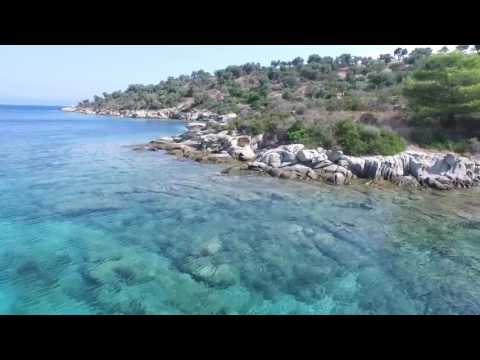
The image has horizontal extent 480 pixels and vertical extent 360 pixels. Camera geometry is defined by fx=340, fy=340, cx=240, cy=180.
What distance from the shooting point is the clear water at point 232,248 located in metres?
7.22

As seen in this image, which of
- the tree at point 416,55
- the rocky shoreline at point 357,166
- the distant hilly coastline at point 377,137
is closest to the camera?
the rocky shoreline at point 357,166

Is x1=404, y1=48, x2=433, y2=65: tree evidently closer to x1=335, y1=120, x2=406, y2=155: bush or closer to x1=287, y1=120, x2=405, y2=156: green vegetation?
x1=287, y1=120, x2=405, y2=156: green vegetation

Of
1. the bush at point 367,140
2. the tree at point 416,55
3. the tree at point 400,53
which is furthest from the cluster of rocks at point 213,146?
the tree at point 400,53

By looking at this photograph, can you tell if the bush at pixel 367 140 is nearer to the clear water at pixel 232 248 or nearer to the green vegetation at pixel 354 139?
the green vegetation at pixel 354 139

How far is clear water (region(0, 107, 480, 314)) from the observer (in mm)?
7219

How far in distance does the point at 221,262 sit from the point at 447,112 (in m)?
20.4

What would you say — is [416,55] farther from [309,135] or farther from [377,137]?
[377,137]

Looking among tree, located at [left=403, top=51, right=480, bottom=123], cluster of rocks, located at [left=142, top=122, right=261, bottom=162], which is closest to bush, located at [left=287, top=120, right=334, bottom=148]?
cluster of rocks, located at [left=142, top=122, right=261, bottom=162]

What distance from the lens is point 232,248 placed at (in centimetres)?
966

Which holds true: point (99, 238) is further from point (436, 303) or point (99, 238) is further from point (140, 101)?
point (140, 101)

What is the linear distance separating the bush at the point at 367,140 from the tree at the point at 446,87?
15.6 feet

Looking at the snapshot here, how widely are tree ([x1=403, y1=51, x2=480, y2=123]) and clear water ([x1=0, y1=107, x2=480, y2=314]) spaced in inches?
333

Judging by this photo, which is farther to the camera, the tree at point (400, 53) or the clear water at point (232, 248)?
the tree at point (400, 53)

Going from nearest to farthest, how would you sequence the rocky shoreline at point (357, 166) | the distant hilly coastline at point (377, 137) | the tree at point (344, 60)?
1. the rocky shoreline at point (357, 166)
2. the distant hilly coastline at point (377, 137)
3. the tree at point (344, 60)
